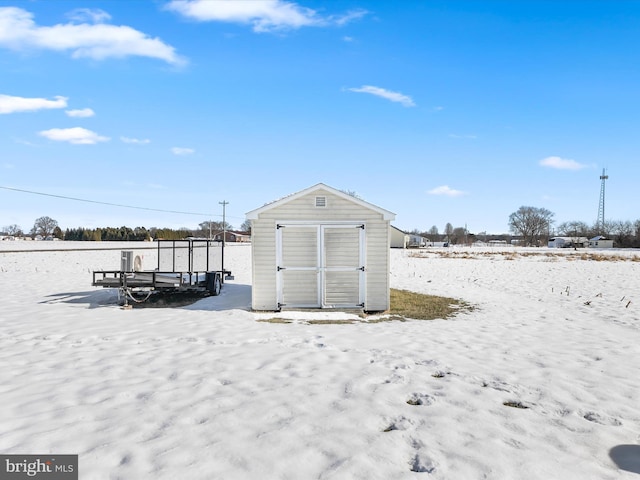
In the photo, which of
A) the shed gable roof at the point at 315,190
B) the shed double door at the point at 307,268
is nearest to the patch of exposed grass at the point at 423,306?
the shed double door at the point at 307,268

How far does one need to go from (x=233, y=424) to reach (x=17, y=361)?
446 centimetres

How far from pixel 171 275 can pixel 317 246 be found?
19.0ft

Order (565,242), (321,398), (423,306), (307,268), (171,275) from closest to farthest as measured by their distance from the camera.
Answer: (321,398), (307,268), (423,306), (171,275), (565,242)

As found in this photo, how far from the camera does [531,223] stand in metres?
121

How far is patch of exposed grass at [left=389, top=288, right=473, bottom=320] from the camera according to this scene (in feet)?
40.3

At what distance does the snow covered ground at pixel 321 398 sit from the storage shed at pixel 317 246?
180 centimetres

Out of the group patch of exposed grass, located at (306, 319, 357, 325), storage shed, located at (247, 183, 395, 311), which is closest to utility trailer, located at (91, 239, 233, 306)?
storage shed, located at (247, 183, 395, 311)

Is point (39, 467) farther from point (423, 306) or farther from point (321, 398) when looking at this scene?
point (423, 306)

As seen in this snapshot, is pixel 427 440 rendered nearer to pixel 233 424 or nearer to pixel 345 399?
pixel 345 399

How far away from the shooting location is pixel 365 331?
9.89 m

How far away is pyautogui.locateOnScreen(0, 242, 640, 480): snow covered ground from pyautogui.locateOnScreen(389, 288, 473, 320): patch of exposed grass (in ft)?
5.27

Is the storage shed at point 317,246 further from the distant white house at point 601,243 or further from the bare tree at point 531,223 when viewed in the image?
the bare tree at point 531,223

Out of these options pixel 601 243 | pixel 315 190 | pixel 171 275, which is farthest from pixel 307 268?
pixel 601 243

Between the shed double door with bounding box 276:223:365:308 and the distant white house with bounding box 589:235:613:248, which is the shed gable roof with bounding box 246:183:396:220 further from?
the distant white house with bounding box 589:235:613:248
